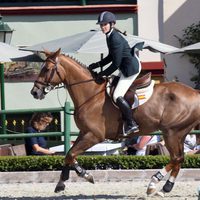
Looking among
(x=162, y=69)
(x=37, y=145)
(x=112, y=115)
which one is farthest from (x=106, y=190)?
(x=162, y=69)

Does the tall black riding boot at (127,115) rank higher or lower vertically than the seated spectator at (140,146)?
higher

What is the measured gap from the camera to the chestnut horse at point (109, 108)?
12.7m

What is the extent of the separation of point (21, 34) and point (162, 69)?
3.51 metres

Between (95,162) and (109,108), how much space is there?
2774 millimetres

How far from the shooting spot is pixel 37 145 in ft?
52.6

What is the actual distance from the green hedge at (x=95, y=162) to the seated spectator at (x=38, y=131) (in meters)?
0.45

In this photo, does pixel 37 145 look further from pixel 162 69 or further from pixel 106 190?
pixel 162 69

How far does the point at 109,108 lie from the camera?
42.3ft

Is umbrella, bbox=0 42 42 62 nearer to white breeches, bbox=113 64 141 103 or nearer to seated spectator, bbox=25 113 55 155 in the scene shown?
seated spectator, bbox=25 113 55 155

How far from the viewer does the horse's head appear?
1270cm

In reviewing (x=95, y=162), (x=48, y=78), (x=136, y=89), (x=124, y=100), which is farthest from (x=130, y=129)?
(x=95, y=162)

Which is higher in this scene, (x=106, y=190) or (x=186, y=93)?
(x=186, y=93)

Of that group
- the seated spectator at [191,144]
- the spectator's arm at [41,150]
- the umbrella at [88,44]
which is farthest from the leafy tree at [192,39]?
the spectator's arm at [41,150]

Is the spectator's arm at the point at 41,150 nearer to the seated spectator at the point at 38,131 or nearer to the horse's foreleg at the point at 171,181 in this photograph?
the seated spectator at the point at 38,131
